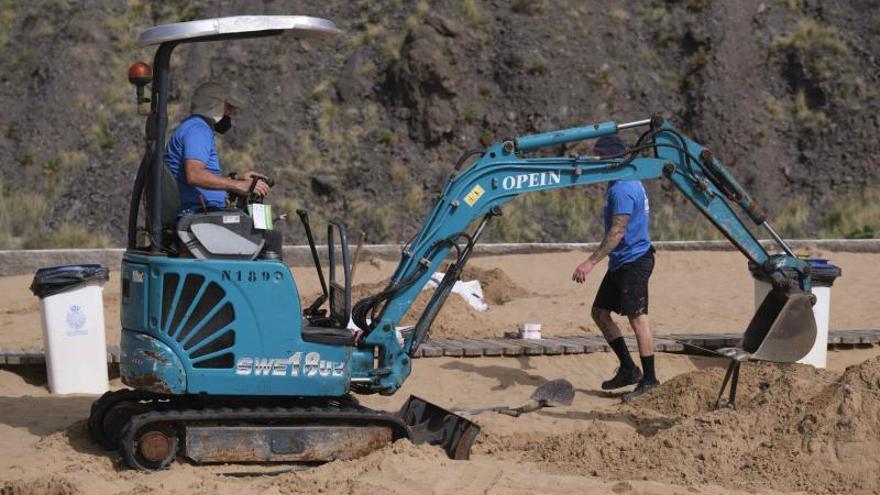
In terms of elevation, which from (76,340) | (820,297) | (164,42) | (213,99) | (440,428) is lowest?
(440,428)

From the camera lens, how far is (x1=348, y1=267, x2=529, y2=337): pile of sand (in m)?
12.8

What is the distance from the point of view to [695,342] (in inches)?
461

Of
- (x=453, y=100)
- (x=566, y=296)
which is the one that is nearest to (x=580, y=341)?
(x=566, y=296)

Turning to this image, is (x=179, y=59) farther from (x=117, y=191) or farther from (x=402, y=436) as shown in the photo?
(x=402, y=436)

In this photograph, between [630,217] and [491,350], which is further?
[491,350]

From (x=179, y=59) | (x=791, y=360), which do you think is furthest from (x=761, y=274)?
(x=179, y=59)

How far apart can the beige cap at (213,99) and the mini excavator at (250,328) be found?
0.71 feet

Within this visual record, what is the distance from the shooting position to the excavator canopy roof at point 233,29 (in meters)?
7.39

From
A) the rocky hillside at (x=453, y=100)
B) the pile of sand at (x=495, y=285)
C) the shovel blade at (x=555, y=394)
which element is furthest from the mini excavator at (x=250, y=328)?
the rocky hillside at (x=453, y=100)

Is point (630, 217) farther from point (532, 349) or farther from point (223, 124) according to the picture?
point (223, 124)

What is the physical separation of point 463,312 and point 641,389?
3575 millimetres

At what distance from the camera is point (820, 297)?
1073 centimetres

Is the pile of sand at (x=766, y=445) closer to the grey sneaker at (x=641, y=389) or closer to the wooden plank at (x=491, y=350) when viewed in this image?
the grey sneaker at (x=641, y=389)

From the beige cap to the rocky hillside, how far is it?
13938 mm
